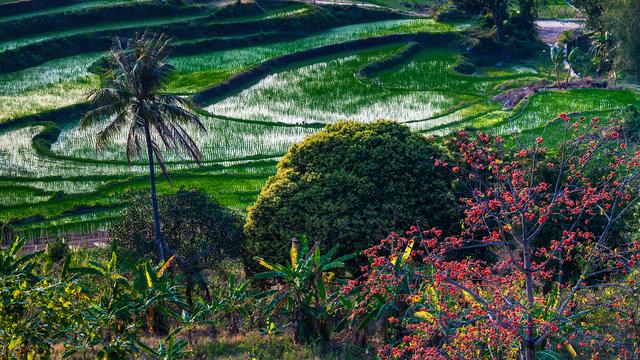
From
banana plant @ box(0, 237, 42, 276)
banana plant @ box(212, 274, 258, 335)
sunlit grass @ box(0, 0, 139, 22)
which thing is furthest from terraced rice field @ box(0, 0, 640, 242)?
banana plant @ box(212, 274, 258, 335)

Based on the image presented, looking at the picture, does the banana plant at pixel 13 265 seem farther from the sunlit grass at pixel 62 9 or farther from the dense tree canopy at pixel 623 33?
the dense tree canopy at pixel 623 33

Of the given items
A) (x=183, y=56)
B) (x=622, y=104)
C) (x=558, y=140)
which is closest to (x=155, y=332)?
(x=558, y=140)

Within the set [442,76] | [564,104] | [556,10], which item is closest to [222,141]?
[442,76]

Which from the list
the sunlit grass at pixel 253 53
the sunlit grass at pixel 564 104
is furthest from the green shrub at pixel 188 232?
the sunlit grass at pixel 253 53

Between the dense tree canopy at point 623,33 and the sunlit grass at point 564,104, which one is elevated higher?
the dense tree canopy at point 623,33

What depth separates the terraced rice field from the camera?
3619 cm

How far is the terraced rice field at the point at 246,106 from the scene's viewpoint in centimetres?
3619

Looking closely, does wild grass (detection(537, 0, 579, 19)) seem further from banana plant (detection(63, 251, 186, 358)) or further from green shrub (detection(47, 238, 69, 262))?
banana plant (detection(63, 251, 186, 358))

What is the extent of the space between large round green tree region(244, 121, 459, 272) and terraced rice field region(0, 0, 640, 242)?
6780 mm

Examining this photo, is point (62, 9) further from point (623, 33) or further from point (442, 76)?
point (623, 33)

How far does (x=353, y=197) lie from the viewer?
2484 centimetres

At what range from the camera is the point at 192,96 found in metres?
46.8

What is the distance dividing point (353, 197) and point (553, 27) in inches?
1724

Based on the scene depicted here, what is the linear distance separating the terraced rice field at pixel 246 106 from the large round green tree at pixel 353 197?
678 centimetres
